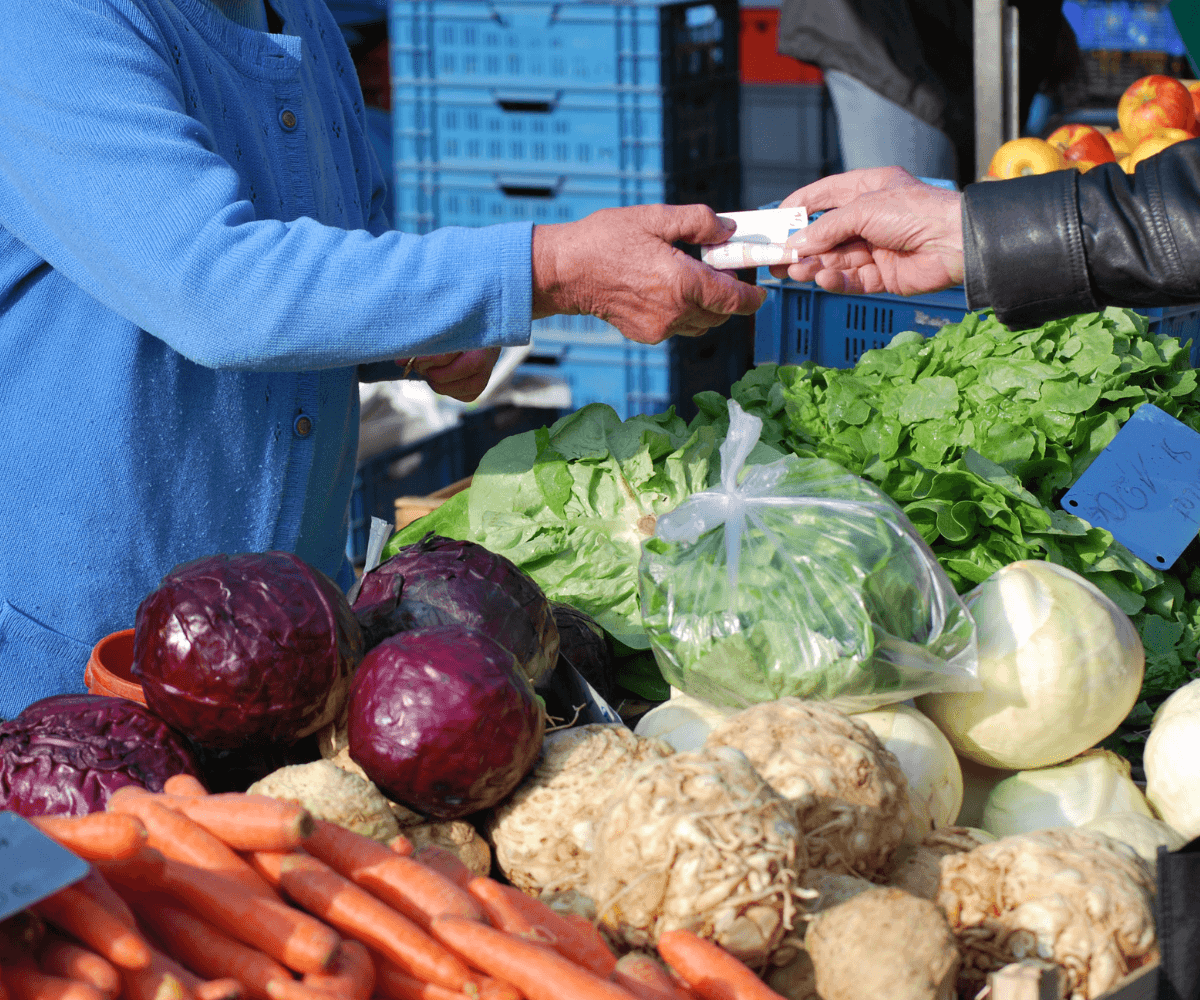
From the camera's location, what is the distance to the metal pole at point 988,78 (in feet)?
15.5

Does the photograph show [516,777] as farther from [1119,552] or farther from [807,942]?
[1119,552]

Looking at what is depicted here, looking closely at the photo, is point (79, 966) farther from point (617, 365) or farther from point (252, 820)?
point (617, 365)

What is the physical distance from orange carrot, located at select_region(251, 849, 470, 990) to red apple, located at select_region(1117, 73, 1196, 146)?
147 inches

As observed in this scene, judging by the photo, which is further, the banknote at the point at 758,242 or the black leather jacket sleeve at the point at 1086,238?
the banknote at the point at 758,242

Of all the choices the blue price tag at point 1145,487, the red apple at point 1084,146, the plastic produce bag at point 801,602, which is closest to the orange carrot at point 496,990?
the plastic produce bag at point 801,602

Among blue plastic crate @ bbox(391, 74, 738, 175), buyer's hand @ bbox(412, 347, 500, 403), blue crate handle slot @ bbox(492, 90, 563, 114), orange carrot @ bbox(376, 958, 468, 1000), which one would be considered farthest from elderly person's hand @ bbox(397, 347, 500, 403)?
blue crate handle slot @ bbox(492, 90, 563, 114)

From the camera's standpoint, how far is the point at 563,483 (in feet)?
7.96

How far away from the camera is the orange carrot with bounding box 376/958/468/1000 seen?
1.18m

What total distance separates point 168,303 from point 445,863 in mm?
879

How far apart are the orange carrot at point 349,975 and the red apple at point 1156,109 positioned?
149 inches

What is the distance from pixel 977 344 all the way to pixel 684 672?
1.36 meters

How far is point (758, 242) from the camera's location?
6.74ft

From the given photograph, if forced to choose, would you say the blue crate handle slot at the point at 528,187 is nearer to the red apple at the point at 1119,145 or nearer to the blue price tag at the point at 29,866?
the red apple at the point at 1119,145

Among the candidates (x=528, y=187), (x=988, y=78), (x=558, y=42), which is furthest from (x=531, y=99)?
(x=988, y=78)
